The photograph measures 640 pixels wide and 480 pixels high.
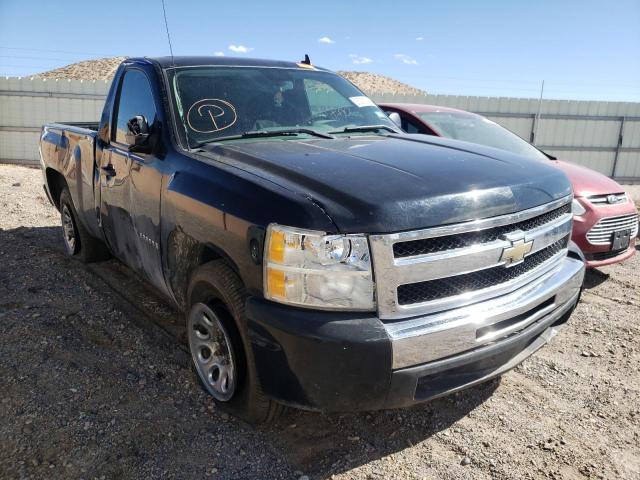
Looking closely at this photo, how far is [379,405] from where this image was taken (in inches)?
87.4

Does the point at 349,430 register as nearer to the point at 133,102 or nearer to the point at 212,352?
the point at 212,352

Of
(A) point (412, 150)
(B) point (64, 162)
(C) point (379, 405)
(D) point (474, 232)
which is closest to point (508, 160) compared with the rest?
(A) point (412, 150)

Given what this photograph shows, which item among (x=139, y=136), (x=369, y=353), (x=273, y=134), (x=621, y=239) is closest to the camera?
(x=369, y=353)

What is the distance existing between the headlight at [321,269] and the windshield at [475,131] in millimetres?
4350

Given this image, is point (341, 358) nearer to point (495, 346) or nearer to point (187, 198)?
point (495, 346)

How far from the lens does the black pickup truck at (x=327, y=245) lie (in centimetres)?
214

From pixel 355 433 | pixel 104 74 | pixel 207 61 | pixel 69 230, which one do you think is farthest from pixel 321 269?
pixel 104 74

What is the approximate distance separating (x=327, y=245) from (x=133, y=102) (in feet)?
7.84

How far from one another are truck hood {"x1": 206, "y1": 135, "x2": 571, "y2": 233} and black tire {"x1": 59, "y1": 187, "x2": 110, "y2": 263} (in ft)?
8.94

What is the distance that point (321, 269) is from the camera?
7.02 ft

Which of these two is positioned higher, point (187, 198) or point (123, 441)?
point (187, 198)

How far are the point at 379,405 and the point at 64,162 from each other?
416 centimetres

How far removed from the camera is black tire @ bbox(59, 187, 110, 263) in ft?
16.9

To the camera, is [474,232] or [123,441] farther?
[123,441]
